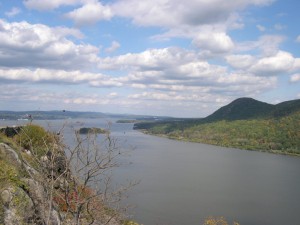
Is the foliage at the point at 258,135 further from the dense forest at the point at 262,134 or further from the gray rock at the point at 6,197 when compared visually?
the gray rock at the point at 6,197

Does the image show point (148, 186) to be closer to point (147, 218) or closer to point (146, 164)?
point (147, 218)

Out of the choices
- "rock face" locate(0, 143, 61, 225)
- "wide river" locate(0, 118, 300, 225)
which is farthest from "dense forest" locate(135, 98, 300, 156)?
"rock face" locate(0, 143, 61, 225)

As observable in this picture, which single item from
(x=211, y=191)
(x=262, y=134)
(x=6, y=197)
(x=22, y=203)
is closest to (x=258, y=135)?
(x=262, y=134)

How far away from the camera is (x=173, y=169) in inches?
3344

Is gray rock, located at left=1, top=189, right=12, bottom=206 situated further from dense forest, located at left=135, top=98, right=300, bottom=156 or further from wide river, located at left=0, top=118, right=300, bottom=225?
dense forest, located at left=135, top=98, right=300, bottom=156

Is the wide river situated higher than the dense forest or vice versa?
the dense forest

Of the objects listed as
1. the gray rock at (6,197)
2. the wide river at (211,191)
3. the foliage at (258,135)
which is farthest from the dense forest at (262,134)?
the gray rock at (6,197)

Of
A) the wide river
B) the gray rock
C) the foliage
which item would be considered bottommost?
the wide river

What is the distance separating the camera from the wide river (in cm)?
4884

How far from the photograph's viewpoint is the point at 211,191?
2498 inches

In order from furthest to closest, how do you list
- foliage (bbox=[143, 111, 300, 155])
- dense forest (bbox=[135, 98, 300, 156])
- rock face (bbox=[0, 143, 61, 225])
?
dense forest (bbox=[135, 98, 300, 156])
foliage (bbox=[143, 111, 300, 155])
rock face (bbox=[0, 143, 61, 225])

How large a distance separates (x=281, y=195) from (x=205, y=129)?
137144 millimetres

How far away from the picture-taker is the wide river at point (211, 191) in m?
48.8

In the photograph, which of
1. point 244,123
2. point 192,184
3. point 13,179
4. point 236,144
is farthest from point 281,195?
point 244,123
